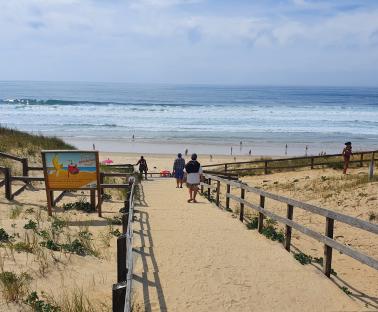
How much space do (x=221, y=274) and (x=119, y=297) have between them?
2.47 m

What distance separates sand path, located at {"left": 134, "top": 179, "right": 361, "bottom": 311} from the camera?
5613 mm

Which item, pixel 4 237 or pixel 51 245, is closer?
pixel 51 245

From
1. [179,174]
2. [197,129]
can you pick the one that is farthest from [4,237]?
[197,129]

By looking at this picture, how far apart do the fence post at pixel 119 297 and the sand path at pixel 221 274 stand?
3.50 ft

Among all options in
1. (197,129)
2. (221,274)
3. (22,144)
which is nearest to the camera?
(221,274)

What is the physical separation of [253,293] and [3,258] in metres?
3.75

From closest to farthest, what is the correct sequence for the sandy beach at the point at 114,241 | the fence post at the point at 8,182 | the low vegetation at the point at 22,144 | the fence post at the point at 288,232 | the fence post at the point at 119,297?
the fence post at the point at 119,297 → the sandy beach at the point at 114,241 → the fence post at the point at 288,232 → the fence post at the point at 8,182 → the low vegetation at the point at 22,144

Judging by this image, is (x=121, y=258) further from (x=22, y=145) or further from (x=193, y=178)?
(x=22, y=145)

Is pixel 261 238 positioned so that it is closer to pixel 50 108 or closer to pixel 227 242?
pixel 227 242

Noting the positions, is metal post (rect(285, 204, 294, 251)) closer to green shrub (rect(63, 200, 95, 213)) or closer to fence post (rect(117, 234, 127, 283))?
fence post (rect(117, 234, 127, 283))

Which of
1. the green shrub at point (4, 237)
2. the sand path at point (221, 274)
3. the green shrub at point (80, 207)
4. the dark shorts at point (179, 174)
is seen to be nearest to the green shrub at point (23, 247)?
the green shrub at point (4, 237)

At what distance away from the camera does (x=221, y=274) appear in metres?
6.52

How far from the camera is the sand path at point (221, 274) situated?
5613 mm

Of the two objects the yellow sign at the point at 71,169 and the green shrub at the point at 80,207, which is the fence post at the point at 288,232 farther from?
the green shrub at the point at 80,207
